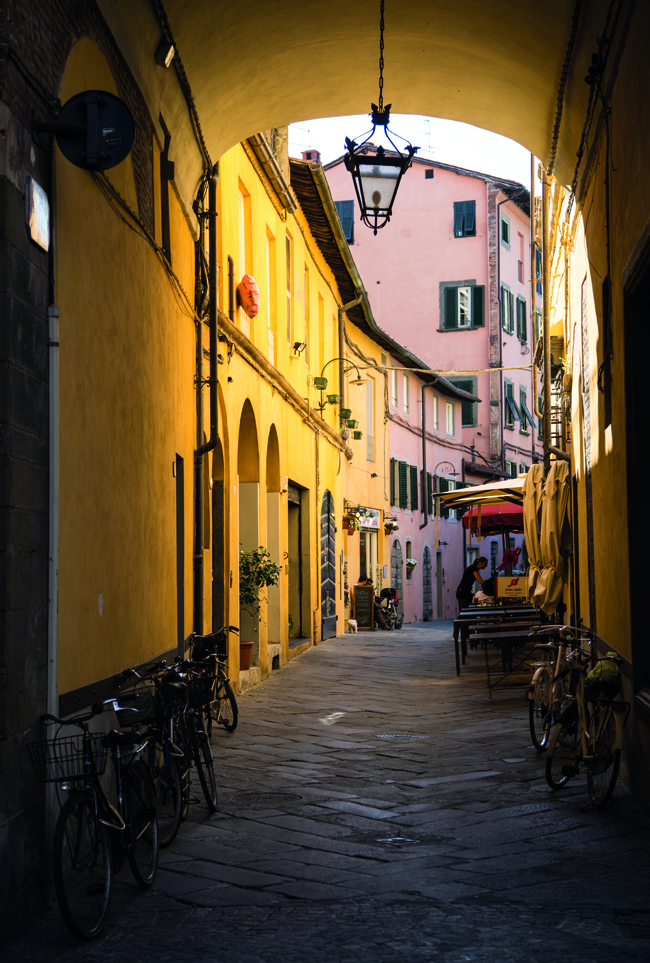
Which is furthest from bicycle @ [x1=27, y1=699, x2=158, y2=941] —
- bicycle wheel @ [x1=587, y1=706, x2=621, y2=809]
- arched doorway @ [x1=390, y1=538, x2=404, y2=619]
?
arched doorway @ [x1=390, y1=538, x2=404, y2=619]

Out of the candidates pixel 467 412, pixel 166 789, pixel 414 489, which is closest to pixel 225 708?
pixel 166 789

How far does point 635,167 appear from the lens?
5.93 m

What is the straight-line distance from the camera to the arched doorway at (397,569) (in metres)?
29.4

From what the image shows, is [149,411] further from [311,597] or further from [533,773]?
[311,597]

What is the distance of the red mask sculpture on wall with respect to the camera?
1280 cm

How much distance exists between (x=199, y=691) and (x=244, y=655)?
599 cm

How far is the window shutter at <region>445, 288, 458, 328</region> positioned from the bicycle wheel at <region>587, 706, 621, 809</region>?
31137 mm

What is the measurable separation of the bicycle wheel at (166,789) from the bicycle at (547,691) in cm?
298

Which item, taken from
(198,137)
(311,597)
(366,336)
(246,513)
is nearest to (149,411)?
(198,137)

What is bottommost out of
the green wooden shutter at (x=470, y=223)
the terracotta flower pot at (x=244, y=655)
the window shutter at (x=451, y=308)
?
the terracotta flower pot at (x=244, y=655)

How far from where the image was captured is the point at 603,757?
6336 mm

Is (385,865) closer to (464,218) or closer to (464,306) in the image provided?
(464,306)

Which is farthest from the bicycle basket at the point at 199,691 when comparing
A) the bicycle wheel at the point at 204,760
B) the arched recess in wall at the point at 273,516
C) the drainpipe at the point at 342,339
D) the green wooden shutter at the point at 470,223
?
the green wooden shutter at the point at 470,223

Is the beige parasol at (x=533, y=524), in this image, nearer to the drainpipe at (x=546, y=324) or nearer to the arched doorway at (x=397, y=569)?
the drainpipe at (x=546, y=324)
